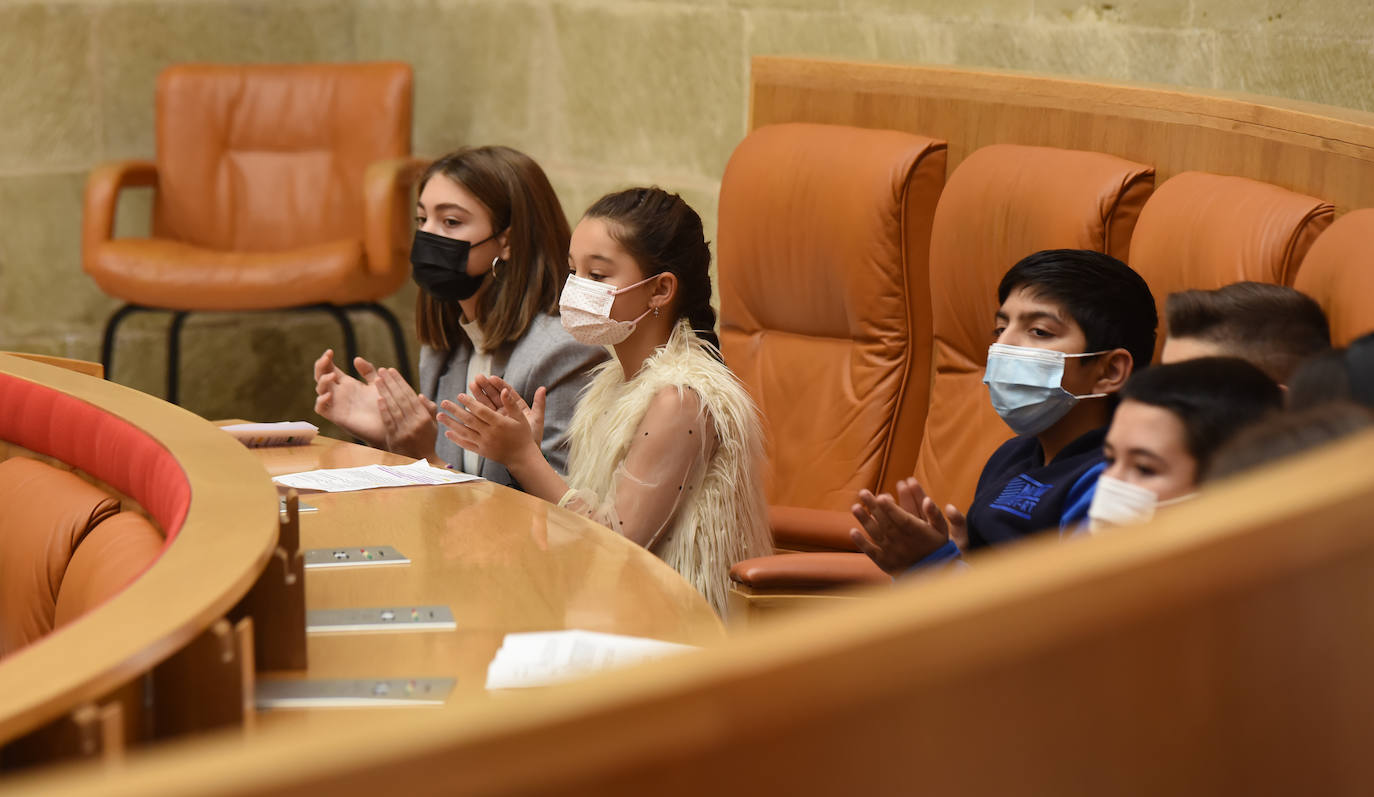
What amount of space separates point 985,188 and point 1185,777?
Answer: 7.77 feet

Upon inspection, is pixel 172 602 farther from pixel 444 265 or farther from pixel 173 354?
pixel 173 354

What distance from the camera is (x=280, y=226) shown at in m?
4.93

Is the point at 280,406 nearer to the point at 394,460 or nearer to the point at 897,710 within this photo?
the point at 394,460

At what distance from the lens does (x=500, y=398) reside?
92.7 inches

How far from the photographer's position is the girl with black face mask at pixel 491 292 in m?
2.85

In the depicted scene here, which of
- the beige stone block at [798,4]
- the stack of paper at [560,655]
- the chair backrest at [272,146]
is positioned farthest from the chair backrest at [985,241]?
the chair backrest at [272,146]

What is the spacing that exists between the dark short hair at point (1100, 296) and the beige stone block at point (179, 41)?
3.97m

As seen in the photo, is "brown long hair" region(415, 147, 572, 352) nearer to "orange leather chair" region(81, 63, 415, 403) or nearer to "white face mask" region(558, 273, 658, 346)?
"white face mask" region(558, 273, 658, 346)

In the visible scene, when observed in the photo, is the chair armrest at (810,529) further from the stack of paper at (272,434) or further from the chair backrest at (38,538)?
the chair backrest at (38,538)

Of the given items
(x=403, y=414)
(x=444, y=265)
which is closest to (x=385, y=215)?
(x=444, y=265)

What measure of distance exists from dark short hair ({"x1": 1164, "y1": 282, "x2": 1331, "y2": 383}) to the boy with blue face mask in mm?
257

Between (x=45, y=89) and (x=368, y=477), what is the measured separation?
3.38m

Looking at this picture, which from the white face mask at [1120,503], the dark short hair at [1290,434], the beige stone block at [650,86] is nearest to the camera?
the dark short hair at [1290,434]

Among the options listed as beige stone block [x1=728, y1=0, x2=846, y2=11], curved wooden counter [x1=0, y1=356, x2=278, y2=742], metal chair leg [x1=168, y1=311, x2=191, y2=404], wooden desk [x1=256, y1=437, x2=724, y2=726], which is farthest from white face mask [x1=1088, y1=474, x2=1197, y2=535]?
metal chair leg [x1=168, y1=311, x2=191, y2=404]
